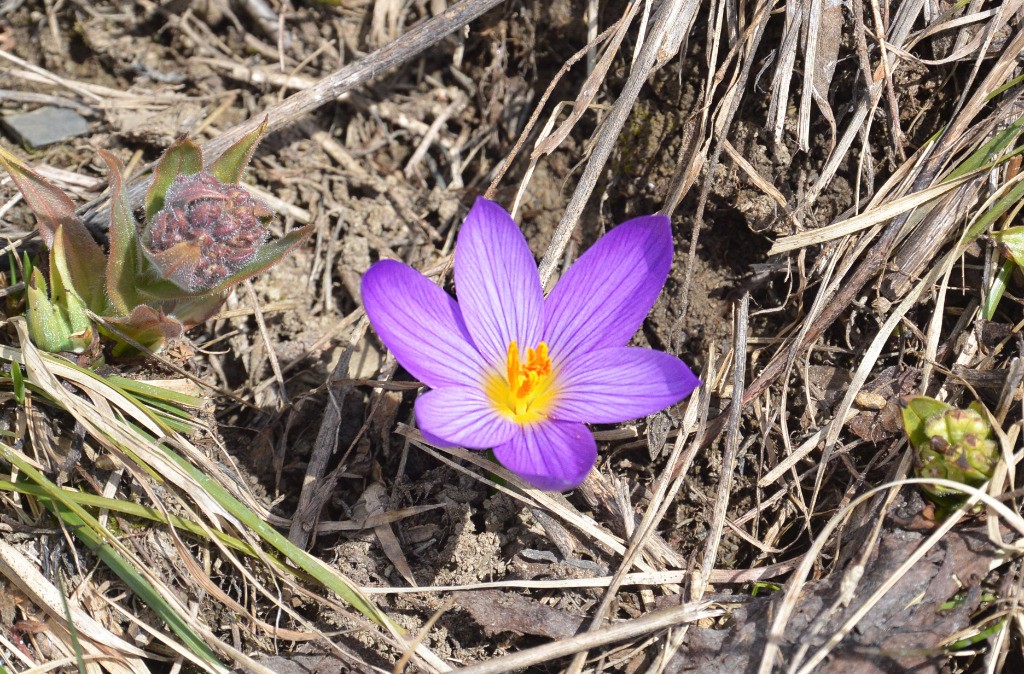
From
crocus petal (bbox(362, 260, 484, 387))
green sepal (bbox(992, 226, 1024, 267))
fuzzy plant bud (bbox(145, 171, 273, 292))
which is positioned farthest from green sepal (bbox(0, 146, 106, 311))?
green sepal (bbox(992, 226, 1024, 267))

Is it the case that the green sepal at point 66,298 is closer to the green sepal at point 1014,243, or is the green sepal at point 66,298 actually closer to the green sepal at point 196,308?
the green sepal at point 196,308

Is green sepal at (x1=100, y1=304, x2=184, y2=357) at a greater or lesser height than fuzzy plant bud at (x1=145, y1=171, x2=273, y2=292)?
lesser

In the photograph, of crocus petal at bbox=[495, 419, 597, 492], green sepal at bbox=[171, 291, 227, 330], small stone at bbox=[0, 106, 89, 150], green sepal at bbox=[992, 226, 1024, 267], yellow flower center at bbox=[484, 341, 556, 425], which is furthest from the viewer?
small stone at bbox=[0, 106, 89, 150]

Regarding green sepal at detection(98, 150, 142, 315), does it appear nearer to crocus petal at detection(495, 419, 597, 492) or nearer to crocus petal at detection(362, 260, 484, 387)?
crocus petal at detection(362, 260, 484, 387)

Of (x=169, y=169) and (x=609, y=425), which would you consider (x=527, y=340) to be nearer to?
(x=609, y=425)

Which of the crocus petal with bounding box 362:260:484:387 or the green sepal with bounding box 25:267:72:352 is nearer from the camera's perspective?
the crocus petal with bounding box 362:260:484:387

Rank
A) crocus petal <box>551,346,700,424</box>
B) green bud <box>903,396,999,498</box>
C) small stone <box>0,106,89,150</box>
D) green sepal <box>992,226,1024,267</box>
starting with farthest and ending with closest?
small stone <box>0,106,89,150</box>
green sepal <box>992,226,1024,267</box>
green bud <box>903,396,999,498</box>
crocus petal <box>551,346,700,424</box>

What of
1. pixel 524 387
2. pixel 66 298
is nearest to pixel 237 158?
pixel 66 298
